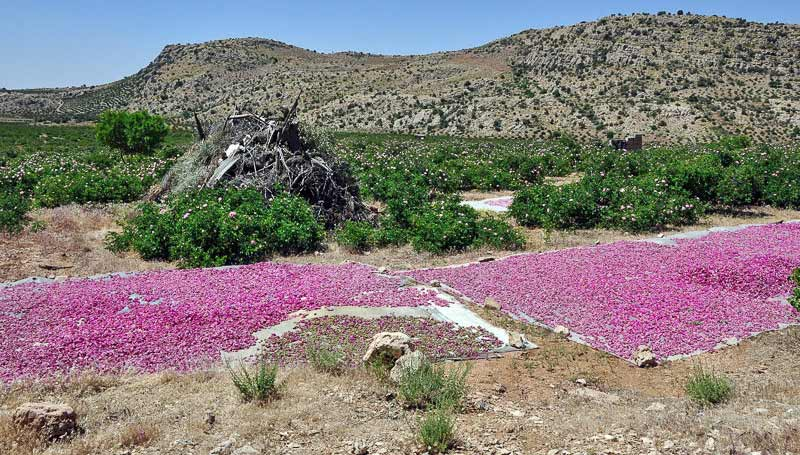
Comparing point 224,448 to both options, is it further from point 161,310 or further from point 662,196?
point 662,196

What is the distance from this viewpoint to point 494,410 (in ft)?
18.7

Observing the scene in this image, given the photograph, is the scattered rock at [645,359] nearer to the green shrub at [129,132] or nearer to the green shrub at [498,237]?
the green shrub at [498,237]

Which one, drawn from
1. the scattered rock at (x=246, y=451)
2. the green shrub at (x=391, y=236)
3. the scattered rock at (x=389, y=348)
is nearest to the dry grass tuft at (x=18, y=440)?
the scattered rock at (x=246, y=451)

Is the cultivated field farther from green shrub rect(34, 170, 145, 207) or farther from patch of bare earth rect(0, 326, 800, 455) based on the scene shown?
green shrub rect(34, 170, 145, 207)

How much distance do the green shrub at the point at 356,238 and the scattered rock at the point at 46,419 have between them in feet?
26.2

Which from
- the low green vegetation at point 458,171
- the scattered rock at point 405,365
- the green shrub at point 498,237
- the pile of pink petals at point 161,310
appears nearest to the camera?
the scattered rock at point 405,365

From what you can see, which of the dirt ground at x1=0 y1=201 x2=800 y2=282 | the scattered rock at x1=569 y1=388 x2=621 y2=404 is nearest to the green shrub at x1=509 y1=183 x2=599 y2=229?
the dirt ground at x1=0 y1=201 x2=800 y2=282

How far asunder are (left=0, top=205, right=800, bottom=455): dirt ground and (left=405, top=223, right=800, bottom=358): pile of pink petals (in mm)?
465

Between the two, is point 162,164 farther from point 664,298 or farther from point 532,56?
point 532,56

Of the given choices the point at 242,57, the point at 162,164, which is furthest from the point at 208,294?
the point at 242,57

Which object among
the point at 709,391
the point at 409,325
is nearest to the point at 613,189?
the point at 409,325

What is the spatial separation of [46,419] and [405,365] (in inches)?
110

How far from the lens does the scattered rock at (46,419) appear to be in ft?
15.9

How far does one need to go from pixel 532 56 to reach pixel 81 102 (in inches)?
2703
